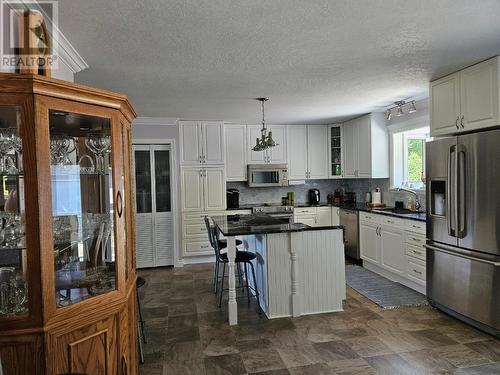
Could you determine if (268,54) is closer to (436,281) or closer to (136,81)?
(136,81)

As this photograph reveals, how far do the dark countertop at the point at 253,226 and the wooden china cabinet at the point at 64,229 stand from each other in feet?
4.70

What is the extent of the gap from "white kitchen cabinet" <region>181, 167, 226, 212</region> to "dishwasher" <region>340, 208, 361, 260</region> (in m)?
2.07

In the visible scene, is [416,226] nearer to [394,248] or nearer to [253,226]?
[394,248]

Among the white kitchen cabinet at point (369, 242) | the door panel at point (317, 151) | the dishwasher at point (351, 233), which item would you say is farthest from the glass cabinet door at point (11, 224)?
the door panel at point (317, 151)

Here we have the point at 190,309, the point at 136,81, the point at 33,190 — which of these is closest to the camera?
the point at 33,190

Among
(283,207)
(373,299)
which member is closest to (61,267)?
(373,299)

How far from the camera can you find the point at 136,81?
3471 millimetres

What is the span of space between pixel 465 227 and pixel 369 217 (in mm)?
2001

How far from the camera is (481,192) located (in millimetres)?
3035

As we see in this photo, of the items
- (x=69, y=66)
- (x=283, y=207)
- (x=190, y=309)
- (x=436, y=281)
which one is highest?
(x=69, y=66)

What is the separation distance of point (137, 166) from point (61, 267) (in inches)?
160

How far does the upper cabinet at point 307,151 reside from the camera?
655 centimetres

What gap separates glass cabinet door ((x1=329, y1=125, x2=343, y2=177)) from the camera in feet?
21.4

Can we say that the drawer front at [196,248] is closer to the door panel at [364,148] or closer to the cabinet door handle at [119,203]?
the door panel at [364,148]
